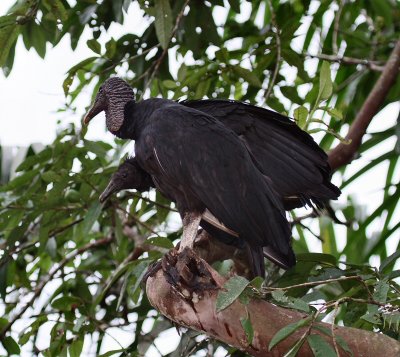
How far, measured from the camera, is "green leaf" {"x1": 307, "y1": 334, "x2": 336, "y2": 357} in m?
2.58

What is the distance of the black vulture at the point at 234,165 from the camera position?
128 inches

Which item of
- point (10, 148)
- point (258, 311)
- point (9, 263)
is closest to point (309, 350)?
point (258, 311)

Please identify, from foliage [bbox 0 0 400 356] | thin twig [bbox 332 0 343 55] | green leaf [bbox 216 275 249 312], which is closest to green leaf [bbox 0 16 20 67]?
foliage [bbox 0 0 400 356]

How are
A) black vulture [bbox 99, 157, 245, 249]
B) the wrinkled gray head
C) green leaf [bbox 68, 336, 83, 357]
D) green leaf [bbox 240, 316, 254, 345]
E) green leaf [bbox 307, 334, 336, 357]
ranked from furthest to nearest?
green leaf [bbox 68, 336, 83, 357] → the wrinkled gray head → black vulture [bbox 99, 157, 245, 249] → green leaf [bbox 240, 316, 254, 345] → green leaf [bbox 307, 334, 336, 357]

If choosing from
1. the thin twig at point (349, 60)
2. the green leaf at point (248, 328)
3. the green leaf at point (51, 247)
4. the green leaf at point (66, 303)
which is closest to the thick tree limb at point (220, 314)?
the green leaf at point (248, 328)

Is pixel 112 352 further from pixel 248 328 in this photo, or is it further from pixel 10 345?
pixel 248 328

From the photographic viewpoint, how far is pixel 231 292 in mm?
2680

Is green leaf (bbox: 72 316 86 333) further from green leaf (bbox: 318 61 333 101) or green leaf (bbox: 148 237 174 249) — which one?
green leaf (bbox: 318 61 333 101)

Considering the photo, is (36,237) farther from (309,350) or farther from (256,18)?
(309,350)

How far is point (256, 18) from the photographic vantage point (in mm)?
5266

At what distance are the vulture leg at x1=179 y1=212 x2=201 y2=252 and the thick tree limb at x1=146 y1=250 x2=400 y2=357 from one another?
144 millimetres

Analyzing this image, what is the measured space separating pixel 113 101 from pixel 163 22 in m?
0.46

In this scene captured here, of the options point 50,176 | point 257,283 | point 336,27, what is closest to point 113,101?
point 50,176

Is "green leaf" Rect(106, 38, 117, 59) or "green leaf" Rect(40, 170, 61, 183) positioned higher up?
"green leaf" Rect(106, 38, 117, 59)
